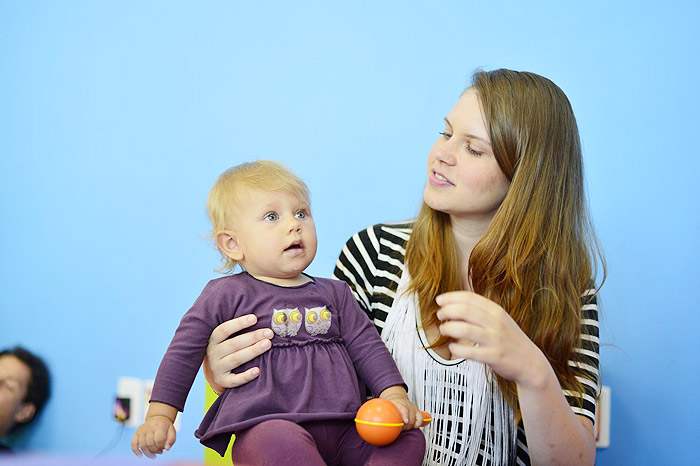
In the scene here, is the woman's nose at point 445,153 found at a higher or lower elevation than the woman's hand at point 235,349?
higher

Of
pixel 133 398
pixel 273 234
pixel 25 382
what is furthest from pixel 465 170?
pixel 25 382

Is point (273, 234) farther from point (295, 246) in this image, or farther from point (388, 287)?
point (388, 287)

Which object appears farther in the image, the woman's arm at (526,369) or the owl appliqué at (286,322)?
the owl appliqué at (286,322)

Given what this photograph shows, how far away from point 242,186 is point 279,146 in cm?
120

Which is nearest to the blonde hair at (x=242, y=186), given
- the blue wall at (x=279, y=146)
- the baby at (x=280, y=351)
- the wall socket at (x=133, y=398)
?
the baby at (x=280, y=351)

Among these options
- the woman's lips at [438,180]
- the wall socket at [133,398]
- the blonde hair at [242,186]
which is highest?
the woman's lips at [438,180]

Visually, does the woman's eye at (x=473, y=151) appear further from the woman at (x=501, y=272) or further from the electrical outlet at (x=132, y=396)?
the electrical outlet at (x=132, y=396)

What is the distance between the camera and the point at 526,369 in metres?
1.20

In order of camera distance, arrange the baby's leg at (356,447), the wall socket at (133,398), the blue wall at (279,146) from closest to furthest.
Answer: the baby's leg at (356,447), the blue wall at (279,146), the wall socket at (133,398)

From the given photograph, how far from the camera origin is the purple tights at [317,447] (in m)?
1.12

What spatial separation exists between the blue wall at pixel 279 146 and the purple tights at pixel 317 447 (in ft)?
3.91

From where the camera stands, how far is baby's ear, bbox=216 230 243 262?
4.48ft

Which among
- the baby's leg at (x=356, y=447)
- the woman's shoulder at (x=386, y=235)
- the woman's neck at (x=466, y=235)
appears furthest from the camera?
the woman's shoulder at (x=386, y=235)

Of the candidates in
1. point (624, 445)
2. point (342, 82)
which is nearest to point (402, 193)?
point (342, 82)
